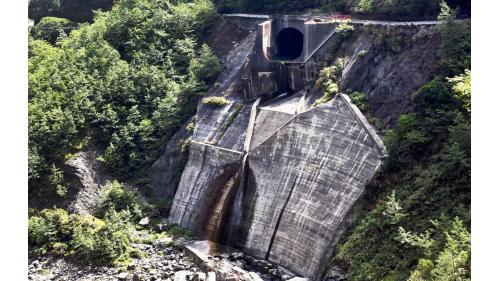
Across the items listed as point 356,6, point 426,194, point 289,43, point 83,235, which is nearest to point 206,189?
point 83,235

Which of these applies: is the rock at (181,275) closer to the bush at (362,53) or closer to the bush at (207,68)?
the bush at (207,68)

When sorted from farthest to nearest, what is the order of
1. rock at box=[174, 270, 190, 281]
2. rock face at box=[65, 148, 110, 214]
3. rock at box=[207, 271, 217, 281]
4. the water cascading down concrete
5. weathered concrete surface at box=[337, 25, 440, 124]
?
rock face at box=[65, 148, 110, 214] < weathered concrete surface at box=[337, 25, 440, 124] < rock at box=[174, 270, 190, 281] < the water cascading down concrete < rock at box=[207, 271, 217, 281]

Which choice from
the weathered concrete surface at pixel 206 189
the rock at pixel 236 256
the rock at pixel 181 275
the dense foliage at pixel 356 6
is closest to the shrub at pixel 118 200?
the weathered concrete surface at pixel 206 189

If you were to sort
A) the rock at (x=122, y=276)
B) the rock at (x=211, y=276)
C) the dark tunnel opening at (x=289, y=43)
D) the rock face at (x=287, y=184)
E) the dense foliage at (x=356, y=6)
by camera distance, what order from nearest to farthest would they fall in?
the rock at (x=211, y=276)
the rock face at (x=287, y=184)
the rock at (x=122, y=276)
the dense foliage at (x=356, y=6)
the dark tunnel opening at (x=289, y=43)

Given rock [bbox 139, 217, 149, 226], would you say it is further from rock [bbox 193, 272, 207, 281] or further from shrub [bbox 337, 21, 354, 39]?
shrub [bbox 337, 21, 354, 39]

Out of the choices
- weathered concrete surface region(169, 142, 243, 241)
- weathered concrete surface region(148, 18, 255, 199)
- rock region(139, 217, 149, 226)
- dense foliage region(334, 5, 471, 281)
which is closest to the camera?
dense foliage region(334, 5, 471, 281)

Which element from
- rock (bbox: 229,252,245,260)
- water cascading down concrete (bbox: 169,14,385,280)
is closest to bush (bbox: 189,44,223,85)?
water cascading down concrete (bbox: 169,14,385,280)

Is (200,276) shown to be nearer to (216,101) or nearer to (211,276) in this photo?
(211,276)
